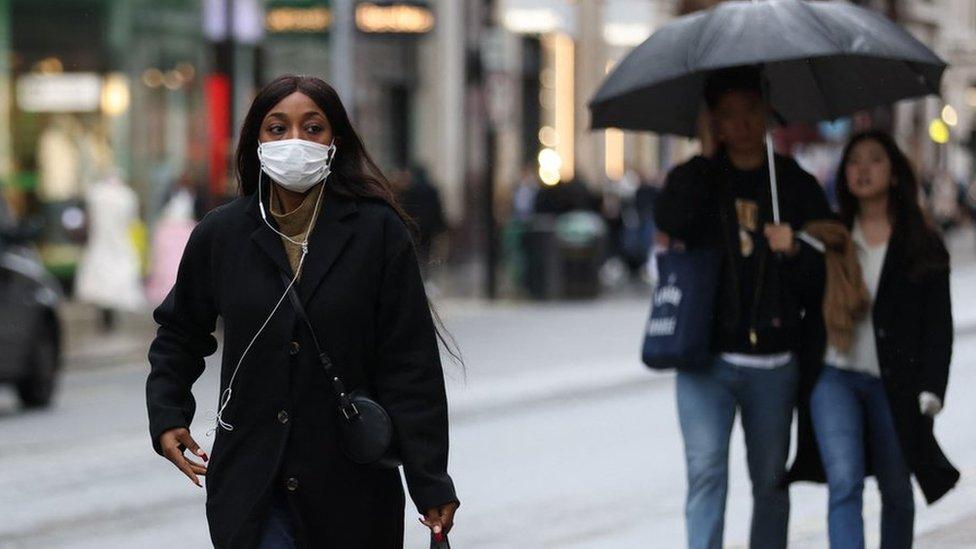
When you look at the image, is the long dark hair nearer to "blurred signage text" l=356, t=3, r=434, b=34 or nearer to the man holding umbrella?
the man holding umbrella

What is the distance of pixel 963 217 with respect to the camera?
176 ft

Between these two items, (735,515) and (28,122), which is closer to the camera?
(735,515)

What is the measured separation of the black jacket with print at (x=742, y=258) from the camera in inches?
256

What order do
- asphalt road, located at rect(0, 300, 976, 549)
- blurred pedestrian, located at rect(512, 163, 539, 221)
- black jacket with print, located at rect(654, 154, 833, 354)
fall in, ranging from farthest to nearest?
blurred pedestrian, located at rect(512, 163, 539, 221), asphalt road, located at rect(0, 300, 976, 549), black jacket with print, located at rect(654, 154, 833, 354)

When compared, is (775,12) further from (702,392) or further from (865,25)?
(702,392)

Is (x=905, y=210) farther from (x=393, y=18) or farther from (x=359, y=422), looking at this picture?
(x=393, y=18)

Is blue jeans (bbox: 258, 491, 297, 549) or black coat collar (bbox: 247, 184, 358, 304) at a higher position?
black coat collar (bbox: 247, 184, 358, 304)

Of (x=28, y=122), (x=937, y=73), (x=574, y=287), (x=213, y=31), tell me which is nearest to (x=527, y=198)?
(x=574, y=287)

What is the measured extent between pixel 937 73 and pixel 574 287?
65.1 feet

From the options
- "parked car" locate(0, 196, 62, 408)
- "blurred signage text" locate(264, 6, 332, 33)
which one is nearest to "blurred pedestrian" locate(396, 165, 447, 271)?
"blurred signage text" locate(264, 6, 332, 33)

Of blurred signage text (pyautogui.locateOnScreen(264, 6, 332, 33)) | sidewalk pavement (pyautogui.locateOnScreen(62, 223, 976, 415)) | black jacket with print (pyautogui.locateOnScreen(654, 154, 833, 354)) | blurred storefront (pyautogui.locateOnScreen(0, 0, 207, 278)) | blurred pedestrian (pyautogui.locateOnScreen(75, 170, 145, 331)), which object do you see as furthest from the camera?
blurred signage text (pyautogui.locateOnScreen(264, 6, 332, 33))

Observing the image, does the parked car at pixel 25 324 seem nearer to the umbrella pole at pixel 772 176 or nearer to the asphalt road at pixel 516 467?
the asphalt road at pixel 516 467

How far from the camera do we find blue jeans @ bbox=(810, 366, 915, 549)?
6688 mm

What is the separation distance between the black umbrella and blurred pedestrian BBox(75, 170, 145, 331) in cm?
1515
